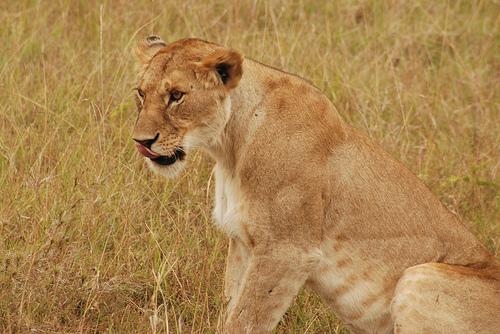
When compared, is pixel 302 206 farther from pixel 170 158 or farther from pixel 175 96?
pixel 175 96

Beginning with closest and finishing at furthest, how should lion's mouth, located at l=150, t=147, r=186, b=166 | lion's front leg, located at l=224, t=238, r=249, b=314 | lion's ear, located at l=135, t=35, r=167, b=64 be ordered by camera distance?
lion's mouth, located at l=150, t=147, r=186, b=166
lion's ear, located at l=135, t=35, r=167, b=64
lion's front leg, located at l=224, t=238, r=249, b=314

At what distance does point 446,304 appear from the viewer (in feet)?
13.3

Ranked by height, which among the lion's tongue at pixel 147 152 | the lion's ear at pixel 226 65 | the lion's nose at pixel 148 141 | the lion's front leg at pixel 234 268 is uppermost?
the lion's ear at pixel 226 65

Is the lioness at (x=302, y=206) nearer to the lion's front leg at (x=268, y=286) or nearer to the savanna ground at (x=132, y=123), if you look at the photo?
the lion's front leg at (x=268, y=286)

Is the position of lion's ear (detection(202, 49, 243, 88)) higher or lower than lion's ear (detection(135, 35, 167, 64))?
higher

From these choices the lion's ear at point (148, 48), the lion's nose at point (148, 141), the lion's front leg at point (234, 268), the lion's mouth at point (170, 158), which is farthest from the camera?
the lion's front leg at point (234, 268)

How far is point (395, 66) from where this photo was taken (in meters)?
6.95

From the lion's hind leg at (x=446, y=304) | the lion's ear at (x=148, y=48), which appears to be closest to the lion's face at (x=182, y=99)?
the lion's ear at (x=148, y=48)

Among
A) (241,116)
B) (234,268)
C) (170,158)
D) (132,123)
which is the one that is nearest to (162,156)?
(170,158)

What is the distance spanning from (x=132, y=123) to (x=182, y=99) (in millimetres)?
1733

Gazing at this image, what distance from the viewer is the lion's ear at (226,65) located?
400 cm

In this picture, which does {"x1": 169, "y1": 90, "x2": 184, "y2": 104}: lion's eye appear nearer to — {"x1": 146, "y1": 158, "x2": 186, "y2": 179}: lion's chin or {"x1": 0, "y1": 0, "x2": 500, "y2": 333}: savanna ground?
{"x1": 146, "y1": 158, "x2": 186, "y2": 179}: lion's chin

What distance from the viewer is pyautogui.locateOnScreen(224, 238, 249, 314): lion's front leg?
439 cm

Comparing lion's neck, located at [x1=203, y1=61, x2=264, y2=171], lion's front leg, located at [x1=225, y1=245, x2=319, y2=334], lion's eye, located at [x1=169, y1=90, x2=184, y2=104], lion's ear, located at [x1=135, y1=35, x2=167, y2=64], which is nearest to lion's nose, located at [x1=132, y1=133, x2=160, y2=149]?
lion's eye, located at [x1=169, y1=90, x2=184, y2=104]
